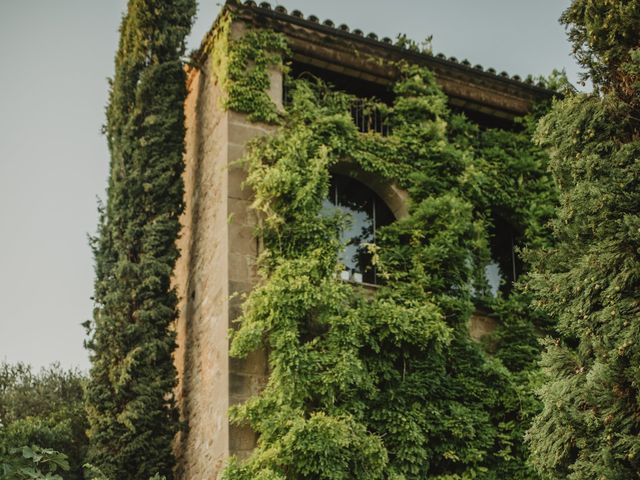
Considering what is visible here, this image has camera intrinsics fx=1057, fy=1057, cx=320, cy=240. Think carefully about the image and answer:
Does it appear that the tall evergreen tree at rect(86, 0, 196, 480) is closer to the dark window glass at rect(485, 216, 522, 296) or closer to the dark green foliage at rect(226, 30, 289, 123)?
the dark green foliage at rect(226, 30, 289, 123)

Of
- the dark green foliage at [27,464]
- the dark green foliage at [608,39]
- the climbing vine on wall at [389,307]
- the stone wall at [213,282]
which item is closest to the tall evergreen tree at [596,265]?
Answer: the dark green foliage at [608,39]

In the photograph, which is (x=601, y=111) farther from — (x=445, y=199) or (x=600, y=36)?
(x=445, y=199)

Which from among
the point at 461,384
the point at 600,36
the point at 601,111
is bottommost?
the point at 461,384

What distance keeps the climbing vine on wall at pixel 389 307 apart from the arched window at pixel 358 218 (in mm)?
348

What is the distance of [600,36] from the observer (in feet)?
38.2

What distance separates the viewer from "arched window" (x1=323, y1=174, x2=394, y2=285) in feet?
49.7

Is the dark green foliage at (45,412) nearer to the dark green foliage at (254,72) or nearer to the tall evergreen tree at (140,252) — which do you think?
the tall evergreen tree at (140,252)

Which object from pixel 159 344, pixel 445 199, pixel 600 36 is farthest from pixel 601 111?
pixel 159 344

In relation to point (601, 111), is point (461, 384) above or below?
below

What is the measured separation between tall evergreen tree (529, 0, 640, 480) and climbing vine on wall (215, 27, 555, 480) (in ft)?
9.31

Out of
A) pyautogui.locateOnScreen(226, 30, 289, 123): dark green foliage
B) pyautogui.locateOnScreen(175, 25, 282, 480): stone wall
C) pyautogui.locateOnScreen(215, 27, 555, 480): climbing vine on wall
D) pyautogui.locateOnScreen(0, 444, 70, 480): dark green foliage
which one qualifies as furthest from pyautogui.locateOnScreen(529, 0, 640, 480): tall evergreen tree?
pyautogui.locateOnScreen(0, 444, 70, 480): dark green foliage

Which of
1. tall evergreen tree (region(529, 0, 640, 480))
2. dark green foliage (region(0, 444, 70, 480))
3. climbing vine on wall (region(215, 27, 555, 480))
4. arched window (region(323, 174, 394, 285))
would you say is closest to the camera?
tall evergreen tree (region(529, 0, 640, 480))

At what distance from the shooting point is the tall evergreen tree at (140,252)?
14141mm

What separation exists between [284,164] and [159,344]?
305 cm
